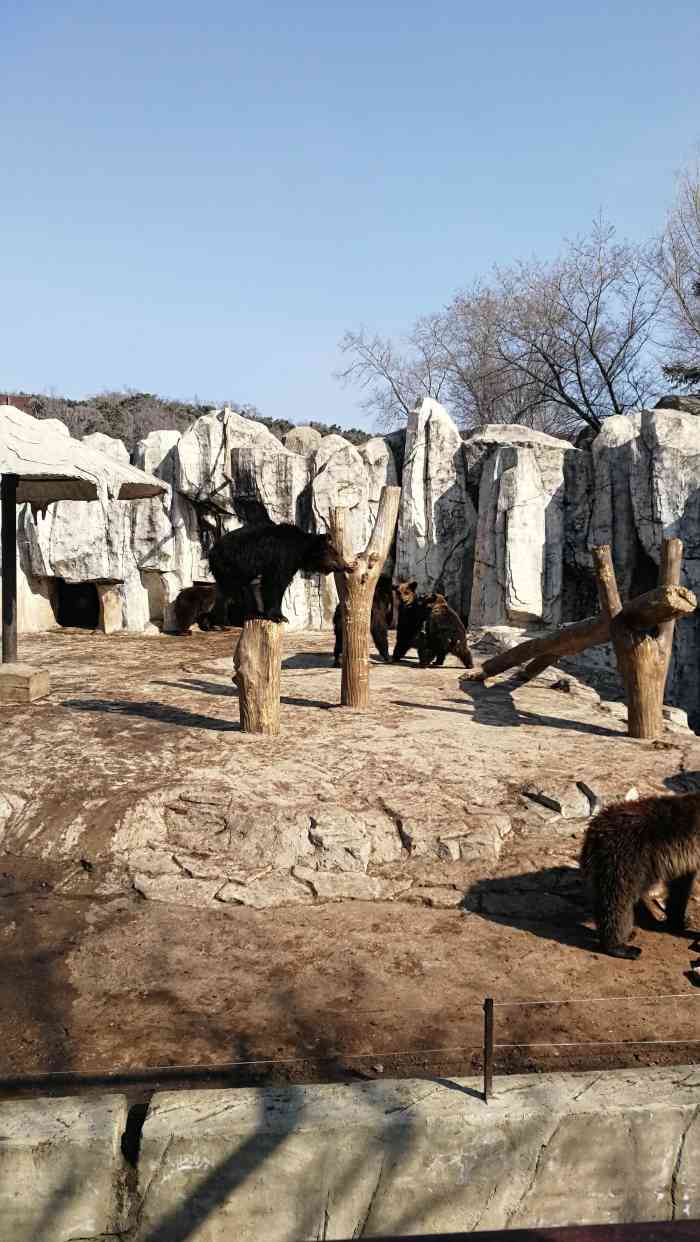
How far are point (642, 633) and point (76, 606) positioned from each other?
33.4 feet

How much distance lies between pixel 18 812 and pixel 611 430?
13.0m

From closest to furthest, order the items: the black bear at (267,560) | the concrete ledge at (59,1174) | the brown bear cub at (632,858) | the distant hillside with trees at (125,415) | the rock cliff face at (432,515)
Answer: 1. the concrete ledge at (59,1174)
2. the brown bear cub at (632,858)
3. the black bear at (267,560)
4. the rock cliff face at (432,515)
5. the distant hillside with trees at (125,415)

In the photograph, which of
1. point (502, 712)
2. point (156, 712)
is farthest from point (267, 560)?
point (502, 712)

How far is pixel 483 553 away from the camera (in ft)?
53.0

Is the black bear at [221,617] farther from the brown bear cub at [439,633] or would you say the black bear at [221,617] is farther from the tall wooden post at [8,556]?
the tall wooden post at [8,556]

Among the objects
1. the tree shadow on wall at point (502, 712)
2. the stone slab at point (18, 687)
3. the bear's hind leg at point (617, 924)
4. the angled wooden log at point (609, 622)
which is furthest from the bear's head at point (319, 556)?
the bear's hind leg at point (617, 924)

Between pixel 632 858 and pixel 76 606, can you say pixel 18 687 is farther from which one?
pixel 76 606

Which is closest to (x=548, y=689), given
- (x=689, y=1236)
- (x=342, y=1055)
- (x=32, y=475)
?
(x=32, y=475)

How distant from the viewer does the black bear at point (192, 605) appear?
46.8ft

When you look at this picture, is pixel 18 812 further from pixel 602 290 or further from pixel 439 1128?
pixel 602 290

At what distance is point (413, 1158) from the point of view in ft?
9.40

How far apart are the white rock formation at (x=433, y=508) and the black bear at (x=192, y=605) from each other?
13.2ft

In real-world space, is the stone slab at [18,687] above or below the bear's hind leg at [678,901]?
above

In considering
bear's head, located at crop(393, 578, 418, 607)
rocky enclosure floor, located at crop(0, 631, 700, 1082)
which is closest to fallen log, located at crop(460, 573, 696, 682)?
rocky enclosure floor, located at crop(0, 631, 700, 1082)
